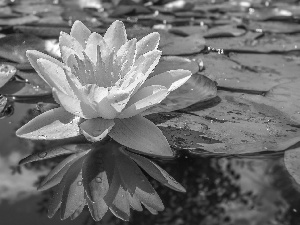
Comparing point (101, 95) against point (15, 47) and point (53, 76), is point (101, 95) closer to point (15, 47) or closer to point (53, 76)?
point (53, 76)

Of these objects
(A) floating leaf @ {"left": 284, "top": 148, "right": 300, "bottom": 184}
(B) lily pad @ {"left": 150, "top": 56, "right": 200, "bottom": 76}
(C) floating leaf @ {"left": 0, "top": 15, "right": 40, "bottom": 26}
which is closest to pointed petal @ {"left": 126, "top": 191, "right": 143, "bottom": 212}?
(A) floating leaf @ {"left": 284, "top": 148, "right": 300, "bottom": 184}

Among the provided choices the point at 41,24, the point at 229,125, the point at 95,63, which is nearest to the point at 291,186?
the point at 229,125

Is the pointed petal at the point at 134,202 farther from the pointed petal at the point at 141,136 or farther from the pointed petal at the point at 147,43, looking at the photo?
the pointed petal at the point at 147,43

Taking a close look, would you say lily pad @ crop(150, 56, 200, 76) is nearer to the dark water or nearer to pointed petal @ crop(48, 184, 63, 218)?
the dark water

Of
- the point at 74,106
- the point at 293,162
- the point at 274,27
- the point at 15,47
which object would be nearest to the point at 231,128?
the point at 293,162

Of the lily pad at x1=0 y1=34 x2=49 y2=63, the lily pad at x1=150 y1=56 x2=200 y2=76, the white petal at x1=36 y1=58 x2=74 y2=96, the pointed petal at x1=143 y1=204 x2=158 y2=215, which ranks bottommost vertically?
the pointed petal at x1=143 y1=204 x2=158 y2=215

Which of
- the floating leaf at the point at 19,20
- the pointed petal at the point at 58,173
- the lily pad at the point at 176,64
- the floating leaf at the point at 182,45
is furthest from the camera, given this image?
the floating leaf at the point at 19,20

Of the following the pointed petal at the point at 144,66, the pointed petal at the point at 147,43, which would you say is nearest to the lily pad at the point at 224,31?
the pointed petal at the point at 147,43
